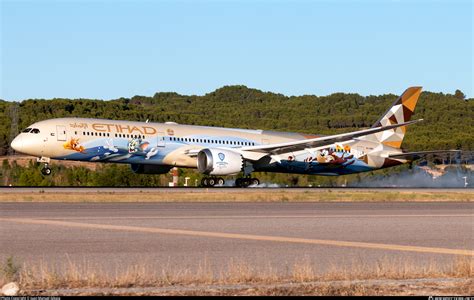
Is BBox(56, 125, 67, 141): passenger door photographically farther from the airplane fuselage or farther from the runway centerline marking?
the runway centerline marking

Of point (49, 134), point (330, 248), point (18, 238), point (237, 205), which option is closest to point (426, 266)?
point (330, 248)

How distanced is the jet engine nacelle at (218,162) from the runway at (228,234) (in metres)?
16.5

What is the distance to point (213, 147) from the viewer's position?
51.3 meters

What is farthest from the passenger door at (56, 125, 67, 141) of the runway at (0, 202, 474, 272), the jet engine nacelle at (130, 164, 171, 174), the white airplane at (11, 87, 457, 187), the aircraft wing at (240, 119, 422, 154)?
the runway at (0, 202, 474, 272)

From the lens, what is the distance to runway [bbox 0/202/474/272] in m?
17.2

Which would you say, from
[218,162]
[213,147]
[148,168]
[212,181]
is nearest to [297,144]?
[213,147]

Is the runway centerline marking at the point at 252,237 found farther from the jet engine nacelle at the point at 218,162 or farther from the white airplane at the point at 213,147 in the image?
the jet engine nacelle at the point at 218,162

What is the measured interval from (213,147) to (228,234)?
2997cm

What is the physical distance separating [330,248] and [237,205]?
1366 cm

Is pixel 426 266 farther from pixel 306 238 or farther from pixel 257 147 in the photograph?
pixel 257 147

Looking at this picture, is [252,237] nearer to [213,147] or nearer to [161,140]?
[161,140]

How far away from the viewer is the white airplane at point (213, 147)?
47.2m

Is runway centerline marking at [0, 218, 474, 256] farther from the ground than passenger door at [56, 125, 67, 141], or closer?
closer

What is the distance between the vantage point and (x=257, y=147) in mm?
51469
